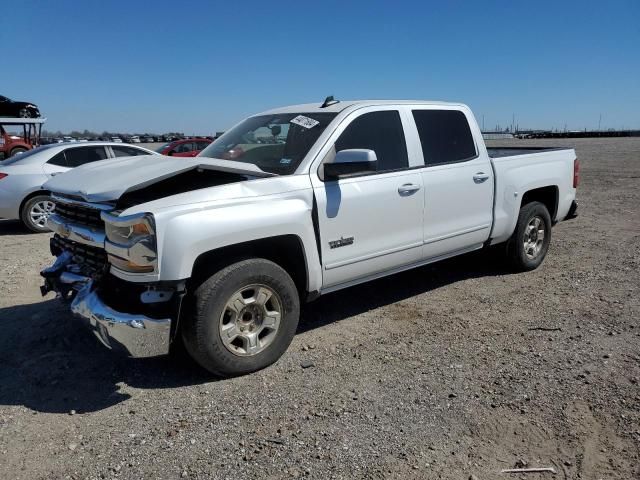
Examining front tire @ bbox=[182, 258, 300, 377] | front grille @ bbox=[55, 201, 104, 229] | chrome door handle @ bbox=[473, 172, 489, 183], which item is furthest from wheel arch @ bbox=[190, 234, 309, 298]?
chrome door handle @ bbox=[473, 172, 489, 183]

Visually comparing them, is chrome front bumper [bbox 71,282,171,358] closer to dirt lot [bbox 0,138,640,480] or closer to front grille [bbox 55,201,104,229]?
dirt lot [bbox 0,138,640,480]

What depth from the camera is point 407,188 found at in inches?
180

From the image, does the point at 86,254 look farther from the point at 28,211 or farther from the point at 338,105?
the point at 28,211

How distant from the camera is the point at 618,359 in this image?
3.91 metres

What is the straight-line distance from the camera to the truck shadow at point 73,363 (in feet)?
11.7

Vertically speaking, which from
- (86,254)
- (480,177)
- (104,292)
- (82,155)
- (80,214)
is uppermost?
(82,155)

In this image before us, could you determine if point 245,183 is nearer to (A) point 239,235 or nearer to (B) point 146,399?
(A) point 239,235

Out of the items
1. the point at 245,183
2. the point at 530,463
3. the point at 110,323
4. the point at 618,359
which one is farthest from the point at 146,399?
the point at 618,359

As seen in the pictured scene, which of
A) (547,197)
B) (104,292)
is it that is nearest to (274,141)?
(104,292)

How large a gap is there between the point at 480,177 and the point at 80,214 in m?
3.61

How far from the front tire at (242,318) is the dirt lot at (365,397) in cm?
17

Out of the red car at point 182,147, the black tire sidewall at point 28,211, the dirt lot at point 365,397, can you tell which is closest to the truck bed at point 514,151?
the dirt lot at point 365,397

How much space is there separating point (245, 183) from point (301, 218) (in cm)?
47

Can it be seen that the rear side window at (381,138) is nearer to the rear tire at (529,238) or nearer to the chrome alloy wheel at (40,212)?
the rear tire at (529,238)
